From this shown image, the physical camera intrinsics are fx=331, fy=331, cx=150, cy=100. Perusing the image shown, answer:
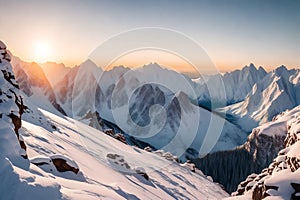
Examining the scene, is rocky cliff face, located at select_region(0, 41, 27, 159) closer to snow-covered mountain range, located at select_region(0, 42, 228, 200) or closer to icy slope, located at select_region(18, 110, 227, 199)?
snow-covered mountain range, located at select_region(0, 42, 228, 200)

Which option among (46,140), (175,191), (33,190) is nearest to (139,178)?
(175,191)

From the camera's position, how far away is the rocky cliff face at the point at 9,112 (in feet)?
64.7

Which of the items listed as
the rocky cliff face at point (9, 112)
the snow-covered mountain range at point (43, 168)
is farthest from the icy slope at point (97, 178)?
the rocky cliff face at point (9, 112)

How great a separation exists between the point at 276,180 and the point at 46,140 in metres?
24.1

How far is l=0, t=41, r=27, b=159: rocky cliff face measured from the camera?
19719 millimetres

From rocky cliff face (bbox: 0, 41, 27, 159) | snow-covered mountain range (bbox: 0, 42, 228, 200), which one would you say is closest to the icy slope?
snow-covered mountain range (bbox: 0, 42, 228, 200)

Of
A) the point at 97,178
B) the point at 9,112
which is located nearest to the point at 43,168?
the point at 9,112

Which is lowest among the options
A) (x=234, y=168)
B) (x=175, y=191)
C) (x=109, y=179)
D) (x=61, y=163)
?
(x=234, y=168)

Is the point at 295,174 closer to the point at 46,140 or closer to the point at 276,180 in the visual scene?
the point at 276,180

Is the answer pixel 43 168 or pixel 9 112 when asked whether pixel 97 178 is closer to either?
pixel 43 168

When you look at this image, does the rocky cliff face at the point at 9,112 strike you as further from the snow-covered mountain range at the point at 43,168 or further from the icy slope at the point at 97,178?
the icy slope at the point at 97,178

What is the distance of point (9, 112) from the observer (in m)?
22.0

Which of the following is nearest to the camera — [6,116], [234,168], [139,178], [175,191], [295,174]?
[295,174]

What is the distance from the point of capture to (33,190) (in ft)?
53.2
